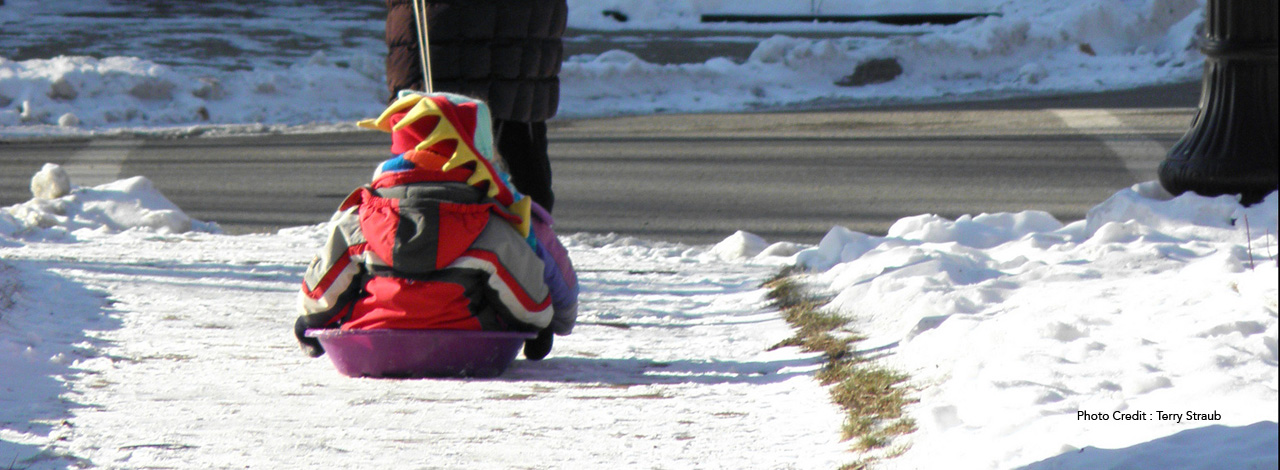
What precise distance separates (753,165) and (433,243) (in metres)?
5.36

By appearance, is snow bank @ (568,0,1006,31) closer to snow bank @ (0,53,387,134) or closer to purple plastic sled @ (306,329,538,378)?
snow bank @ (0,53,387,134)

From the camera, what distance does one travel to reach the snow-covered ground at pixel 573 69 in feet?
39.7

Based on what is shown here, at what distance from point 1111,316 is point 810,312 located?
3.47 feet

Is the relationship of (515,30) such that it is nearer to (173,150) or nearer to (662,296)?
(662,296)

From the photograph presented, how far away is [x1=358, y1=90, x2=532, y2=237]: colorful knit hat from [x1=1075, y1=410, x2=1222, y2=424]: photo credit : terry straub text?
1.61 m

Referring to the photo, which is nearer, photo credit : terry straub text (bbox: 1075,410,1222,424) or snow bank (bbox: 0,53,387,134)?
photo credit : terry straub text (bbox: 1075,410,1222,424)

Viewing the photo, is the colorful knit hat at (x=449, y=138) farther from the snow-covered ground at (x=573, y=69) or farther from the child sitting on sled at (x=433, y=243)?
the snow-covered ground at (x=573, y=69)

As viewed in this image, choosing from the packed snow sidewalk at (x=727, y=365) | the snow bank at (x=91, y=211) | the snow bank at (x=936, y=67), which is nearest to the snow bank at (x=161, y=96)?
the snow bank at (x=936, y=67)

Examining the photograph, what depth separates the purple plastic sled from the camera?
3789mm

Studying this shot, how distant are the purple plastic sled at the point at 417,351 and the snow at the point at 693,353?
64mm

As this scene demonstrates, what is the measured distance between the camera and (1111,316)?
3.90m

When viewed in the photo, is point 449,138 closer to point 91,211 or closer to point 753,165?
point 91,211

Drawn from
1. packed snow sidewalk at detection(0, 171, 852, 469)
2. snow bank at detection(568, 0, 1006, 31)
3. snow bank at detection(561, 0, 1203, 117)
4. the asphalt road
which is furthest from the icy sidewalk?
snow bank at detection(568, 0, 1006, 31)

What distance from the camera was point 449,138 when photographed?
147 inches
